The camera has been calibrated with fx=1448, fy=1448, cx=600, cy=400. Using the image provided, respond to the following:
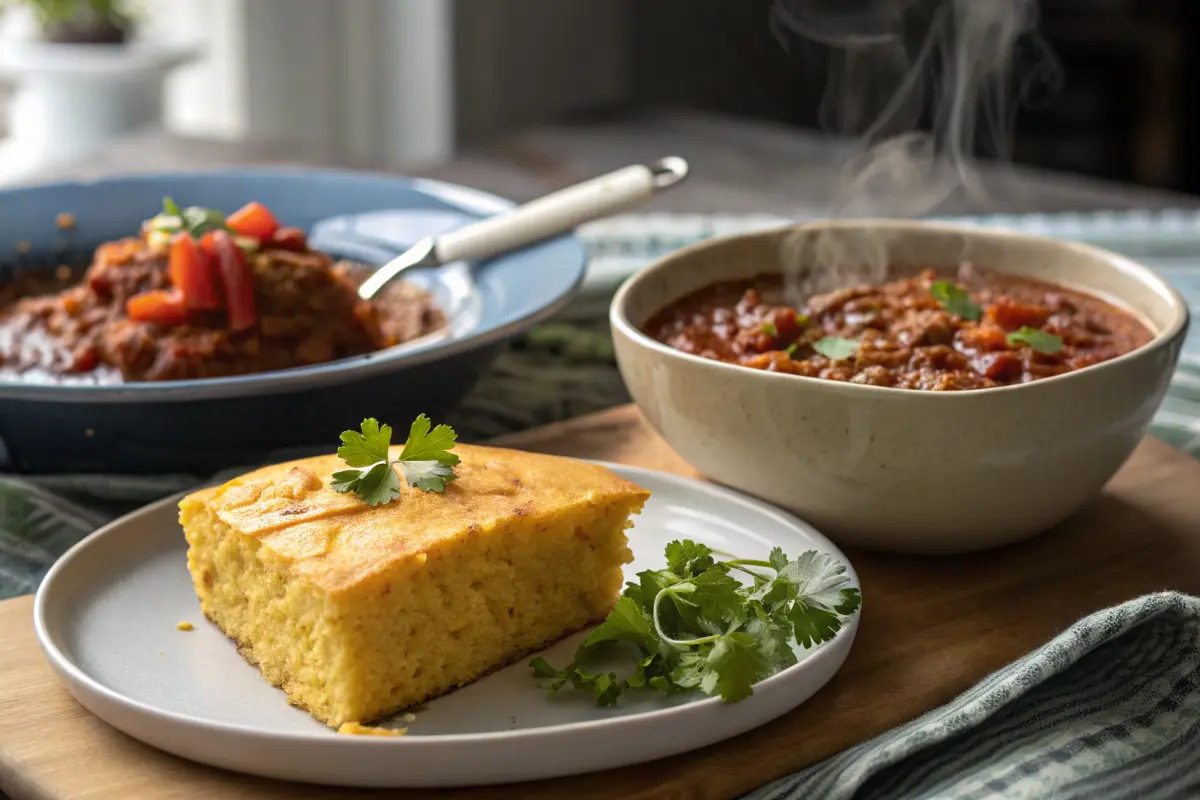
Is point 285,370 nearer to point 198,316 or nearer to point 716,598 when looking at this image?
point 198,316

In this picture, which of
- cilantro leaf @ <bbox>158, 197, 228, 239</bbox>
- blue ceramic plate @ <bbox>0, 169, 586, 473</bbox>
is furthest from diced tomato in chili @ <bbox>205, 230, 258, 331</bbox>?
blue ceramic plate @ <bbox>0, 169, 586, 473</bbox>

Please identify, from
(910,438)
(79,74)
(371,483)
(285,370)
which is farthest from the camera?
(79,74)

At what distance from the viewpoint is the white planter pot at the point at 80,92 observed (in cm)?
536

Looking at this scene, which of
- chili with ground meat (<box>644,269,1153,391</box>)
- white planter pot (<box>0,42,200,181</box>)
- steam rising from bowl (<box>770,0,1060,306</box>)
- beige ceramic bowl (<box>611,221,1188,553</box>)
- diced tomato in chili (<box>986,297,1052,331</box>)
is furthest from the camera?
white planter pot (<box>0,42,200,181</box>)

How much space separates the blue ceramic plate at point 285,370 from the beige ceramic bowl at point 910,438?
14.3 inches

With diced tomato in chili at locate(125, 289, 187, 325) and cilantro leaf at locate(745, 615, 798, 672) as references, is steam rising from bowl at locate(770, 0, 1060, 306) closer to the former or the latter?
cilantro leaf at locate(745, 615, 798, 672)

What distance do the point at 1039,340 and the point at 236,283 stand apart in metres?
1.39

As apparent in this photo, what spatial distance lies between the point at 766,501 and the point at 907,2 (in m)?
1.16

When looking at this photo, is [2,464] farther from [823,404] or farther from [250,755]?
[823,404]

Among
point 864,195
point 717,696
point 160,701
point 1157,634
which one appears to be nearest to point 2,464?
point 160,701

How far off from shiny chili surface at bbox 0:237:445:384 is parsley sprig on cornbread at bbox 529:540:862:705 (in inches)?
40.4

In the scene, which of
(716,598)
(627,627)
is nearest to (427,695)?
(627,627)

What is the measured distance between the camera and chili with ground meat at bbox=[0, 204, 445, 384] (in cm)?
258

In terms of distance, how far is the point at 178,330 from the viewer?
8.48 feet
